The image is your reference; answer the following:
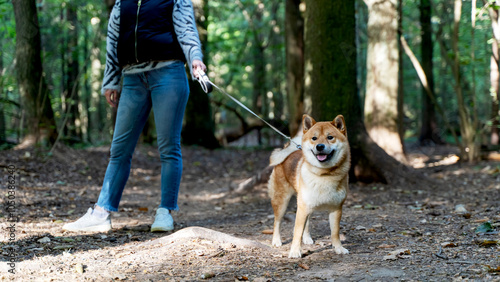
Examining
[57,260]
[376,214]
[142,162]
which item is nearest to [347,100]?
[376,214]

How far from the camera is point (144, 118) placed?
4.21 meters

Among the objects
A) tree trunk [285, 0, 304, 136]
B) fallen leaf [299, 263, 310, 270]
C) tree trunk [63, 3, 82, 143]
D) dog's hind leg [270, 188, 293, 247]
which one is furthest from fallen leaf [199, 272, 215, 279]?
tree trunk [63, 3, 82, 143]

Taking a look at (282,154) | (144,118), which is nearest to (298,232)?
(282,154)

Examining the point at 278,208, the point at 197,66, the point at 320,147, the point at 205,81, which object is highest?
the point at 197,66

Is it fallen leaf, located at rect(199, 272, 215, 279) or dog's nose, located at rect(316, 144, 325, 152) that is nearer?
fallen leaf, located at rect(199, 272, 215, 279)

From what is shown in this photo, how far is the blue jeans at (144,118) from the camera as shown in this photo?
4.05m

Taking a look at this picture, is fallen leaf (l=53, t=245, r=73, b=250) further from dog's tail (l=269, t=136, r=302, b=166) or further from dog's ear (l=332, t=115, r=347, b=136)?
dog's ear (l=332, t=115, r=347, b=136)

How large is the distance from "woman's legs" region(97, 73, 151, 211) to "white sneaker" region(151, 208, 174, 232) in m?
0.41

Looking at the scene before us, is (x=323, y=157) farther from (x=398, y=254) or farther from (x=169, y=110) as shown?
(x=169, y=110)

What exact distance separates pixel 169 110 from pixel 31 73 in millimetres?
5272

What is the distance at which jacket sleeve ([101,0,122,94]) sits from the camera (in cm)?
420

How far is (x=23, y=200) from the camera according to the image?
17.8 ft

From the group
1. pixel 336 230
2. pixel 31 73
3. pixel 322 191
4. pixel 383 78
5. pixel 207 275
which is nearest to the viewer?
pixel 207 275

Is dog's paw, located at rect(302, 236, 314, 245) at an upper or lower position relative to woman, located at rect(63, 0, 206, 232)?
lower
